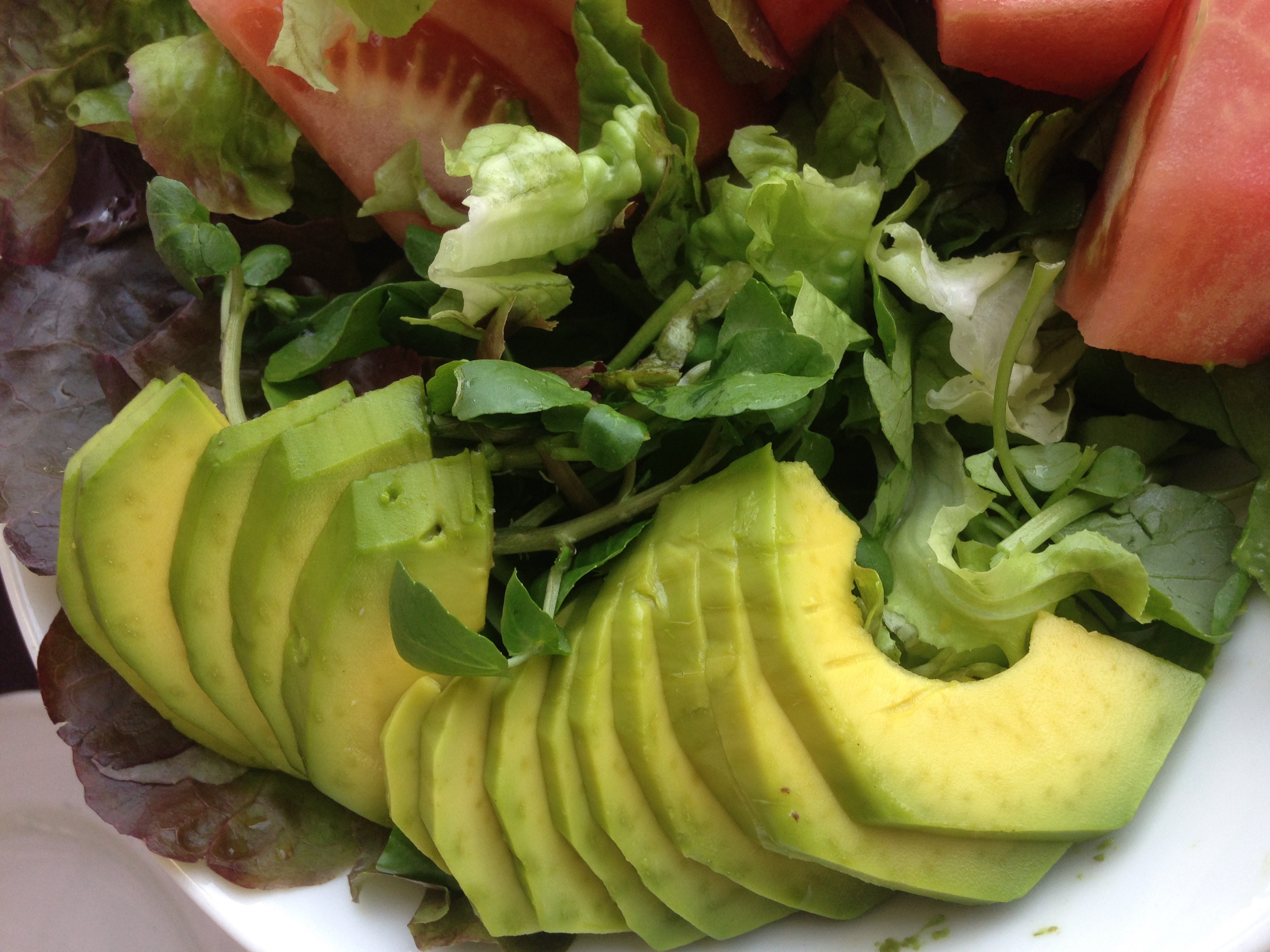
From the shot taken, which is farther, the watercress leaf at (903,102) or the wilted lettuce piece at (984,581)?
the watercress leaf at (903,102)

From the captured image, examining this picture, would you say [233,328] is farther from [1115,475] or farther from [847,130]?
[1115,475]

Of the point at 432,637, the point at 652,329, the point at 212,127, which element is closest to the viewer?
the point at 432,637

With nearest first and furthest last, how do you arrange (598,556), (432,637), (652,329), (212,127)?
(432,637), (598,556), (652,329), (212,127)

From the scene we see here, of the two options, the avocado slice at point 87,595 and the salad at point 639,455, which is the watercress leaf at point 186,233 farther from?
the avocado slice at point 87,595

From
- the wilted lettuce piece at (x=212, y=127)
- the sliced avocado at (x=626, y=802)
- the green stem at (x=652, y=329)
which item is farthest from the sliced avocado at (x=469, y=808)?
the wilted lettuce piece at (x=212, y=127)

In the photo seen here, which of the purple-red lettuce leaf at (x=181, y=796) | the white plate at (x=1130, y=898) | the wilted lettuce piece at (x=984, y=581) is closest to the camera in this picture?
the white plate at (x=1130, y=898)

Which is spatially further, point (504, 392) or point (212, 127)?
point (212, 127)

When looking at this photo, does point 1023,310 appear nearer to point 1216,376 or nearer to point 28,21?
point 1216,376

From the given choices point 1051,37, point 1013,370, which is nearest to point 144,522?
point 1013,370
